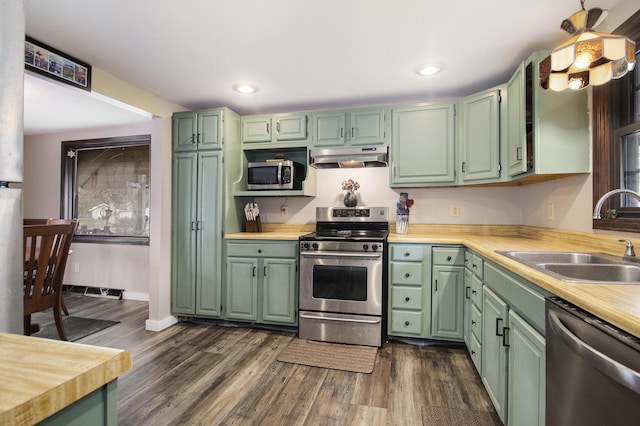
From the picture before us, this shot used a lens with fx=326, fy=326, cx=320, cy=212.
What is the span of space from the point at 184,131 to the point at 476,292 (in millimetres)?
3003

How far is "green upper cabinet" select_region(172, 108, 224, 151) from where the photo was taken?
324 centimetres

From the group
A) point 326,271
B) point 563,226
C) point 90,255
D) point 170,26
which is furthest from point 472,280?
point 90,255

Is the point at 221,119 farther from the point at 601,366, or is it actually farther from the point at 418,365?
the point at 601,366

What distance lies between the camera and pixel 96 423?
50 cm

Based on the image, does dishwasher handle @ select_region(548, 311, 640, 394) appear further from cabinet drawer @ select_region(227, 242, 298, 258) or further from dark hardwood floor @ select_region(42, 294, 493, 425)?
cabinet drawer @ select_region(227, 242, 298, 258)

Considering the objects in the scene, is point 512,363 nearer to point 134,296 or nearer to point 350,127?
point 350,127

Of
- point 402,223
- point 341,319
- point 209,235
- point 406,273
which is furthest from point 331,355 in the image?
point 209,235

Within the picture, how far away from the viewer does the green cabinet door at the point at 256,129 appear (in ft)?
11.2

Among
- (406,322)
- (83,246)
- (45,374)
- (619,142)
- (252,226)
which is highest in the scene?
(619,142)

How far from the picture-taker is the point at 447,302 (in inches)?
107

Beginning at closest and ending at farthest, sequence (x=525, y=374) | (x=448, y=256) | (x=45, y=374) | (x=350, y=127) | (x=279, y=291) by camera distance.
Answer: (x=45, y=374) → (x=525, y=374) → (x=448, y=256) → (x=279, y=291) → (x=350, y=127)

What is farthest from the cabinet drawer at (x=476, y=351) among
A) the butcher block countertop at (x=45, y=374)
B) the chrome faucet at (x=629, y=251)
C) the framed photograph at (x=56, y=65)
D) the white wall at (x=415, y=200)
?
the framed photograph at (x=56, y=65)

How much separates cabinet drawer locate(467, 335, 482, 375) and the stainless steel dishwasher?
3.30 feet

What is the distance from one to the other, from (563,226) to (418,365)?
1.45 meters
